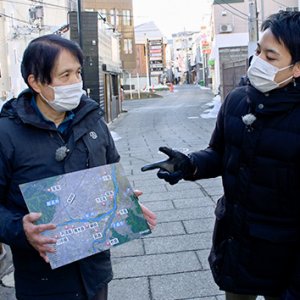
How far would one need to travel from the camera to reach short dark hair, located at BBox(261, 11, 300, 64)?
1886 millimetres

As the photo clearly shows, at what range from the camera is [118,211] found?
203cm

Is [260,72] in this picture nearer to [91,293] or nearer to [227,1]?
[91,293]

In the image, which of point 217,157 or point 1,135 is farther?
point 217,157

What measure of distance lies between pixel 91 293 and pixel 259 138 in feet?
3.38

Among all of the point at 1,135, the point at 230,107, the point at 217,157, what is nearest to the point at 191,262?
the point at 217,157

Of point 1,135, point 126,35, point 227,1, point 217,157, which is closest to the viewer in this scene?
point 1,135

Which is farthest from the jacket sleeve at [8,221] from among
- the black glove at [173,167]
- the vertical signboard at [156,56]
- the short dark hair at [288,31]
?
the vertical signboard at [156,56]

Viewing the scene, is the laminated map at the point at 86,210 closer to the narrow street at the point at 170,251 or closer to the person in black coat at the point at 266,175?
the person in black coat at the point at 266,175

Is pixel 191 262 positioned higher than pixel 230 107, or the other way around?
pixel 230 107

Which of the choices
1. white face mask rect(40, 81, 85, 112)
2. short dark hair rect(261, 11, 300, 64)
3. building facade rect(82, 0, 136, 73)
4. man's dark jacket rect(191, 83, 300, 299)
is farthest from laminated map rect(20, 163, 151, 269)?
building facade rect(82, 0, 136, 73)

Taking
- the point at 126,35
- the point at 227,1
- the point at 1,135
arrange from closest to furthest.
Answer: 1. the point at 1,135
2. the point at 227,1
3. the point at 126,35

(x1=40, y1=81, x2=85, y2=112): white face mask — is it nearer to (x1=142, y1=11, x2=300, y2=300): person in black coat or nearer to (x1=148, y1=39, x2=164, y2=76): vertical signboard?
(x1=142, y1=11, x2=300, y2=300): person in black coat

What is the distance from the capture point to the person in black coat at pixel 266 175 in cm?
190

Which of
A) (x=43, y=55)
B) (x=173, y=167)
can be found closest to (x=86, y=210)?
(x=173, y=167)
